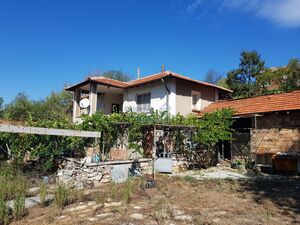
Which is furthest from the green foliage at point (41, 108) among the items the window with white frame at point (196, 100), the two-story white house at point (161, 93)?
the window with white frame at point (196, 100)

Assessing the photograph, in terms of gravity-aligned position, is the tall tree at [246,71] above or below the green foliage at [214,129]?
above

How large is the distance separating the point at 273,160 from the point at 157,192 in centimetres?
760

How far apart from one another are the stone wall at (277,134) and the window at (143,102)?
301 inches

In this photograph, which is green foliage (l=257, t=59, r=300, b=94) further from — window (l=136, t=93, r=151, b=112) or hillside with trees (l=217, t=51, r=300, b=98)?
window (l=136, t=93, r=151, b=112)

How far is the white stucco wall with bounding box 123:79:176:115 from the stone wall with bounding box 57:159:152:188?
22.6ft

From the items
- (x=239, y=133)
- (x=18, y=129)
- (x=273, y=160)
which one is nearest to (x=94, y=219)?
(x=18, y=129)

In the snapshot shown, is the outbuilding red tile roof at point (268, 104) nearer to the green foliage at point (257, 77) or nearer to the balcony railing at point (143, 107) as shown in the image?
the balcony railing at point (143, 107)

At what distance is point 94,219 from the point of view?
228 inches

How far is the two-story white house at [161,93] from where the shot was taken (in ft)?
57.7

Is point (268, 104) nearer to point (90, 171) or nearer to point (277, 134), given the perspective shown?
point (277, 134)

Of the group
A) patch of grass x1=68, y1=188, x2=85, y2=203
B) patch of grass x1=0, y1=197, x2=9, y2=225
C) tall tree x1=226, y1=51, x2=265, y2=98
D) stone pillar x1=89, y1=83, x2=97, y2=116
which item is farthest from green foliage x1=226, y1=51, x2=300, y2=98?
patch of grass x1=0, y1=197, x2=9, y2=225

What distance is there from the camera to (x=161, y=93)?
715 inches

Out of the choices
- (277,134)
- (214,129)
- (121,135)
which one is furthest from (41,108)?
(277,134)

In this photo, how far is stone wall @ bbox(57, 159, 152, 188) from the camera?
1010cm
